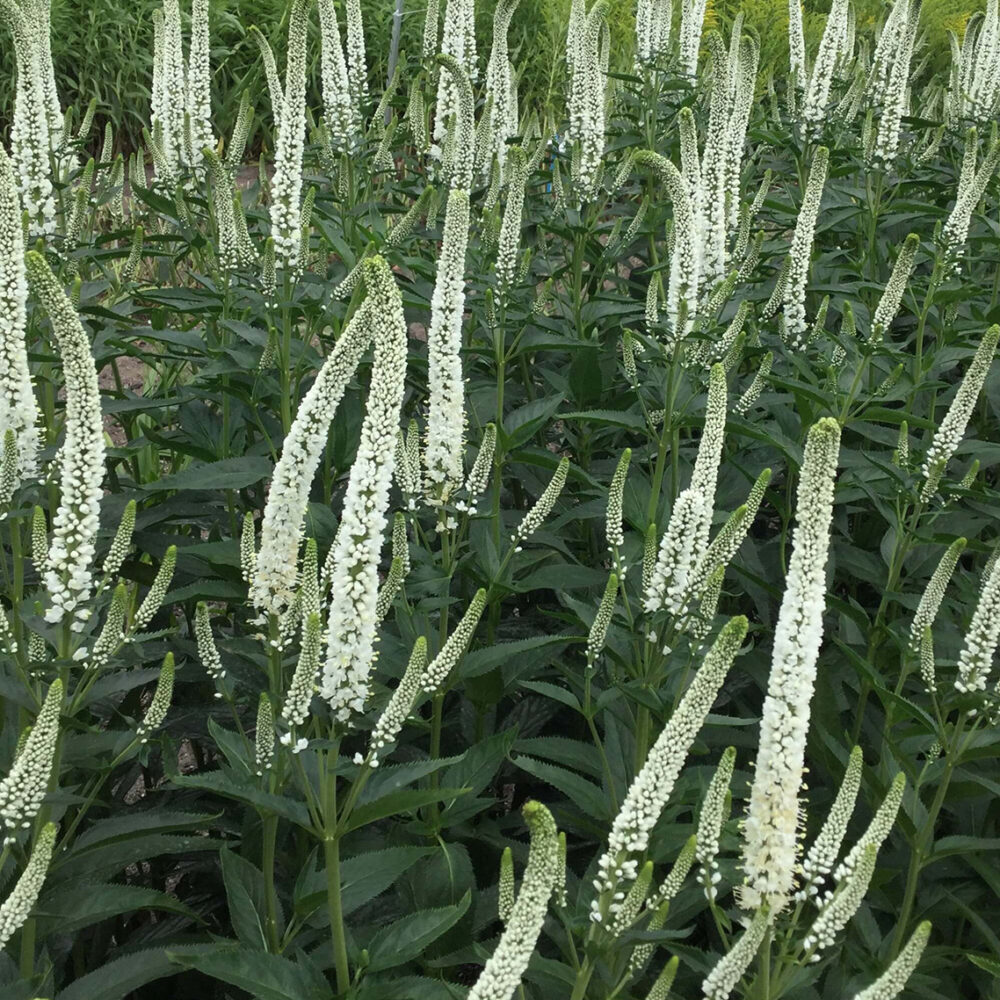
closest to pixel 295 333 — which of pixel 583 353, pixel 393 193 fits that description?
pixel 583 353

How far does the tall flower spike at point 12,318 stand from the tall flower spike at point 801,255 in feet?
9.05

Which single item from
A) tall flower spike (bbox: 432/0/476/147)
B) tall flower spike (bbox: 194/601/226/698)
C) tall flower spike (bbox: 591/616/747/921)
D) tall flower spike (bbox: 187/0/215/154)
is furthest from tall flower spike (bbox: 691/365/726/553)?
tall flower spike (bbox: 187/0/215/154)

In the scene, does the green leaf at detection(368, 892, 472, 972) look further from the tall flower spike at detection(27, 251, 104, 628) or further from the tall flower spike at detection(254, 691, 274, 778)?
the tall flower spike at detection(27, 251, 104, 628)

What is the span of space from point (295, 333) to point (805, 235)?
2011 mm

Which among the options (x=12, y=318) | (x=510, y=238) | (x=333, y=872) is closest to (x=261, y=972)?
(x=333, y=872)

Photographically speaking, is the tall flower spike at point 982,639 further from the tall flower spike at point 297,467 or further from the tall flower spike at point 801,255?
the tall flower spike at point 801,255

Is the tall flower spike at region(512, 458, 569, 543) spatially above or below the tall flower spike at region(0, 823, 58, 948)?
above

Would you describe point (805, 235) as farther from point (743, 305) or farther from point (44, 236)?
point (44, 236)

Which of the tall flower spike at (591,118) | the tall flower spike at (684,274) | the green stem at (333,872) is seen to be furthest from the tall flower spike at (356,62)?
the green stem at (333,872)

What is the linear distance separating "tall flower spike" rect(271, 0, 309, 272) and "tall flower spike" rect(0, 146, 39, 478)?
1.14m

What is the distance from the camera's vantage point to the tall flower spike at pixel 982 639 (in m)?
2.85

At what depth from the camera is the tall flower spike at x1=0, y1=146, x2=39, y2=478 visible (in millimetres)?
2980

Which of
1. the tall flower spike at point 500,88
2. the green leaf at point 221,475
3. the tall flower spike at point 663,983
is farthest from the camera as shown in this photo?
the tall flower spike at point 500,88

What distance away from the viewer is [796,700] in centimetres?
224
